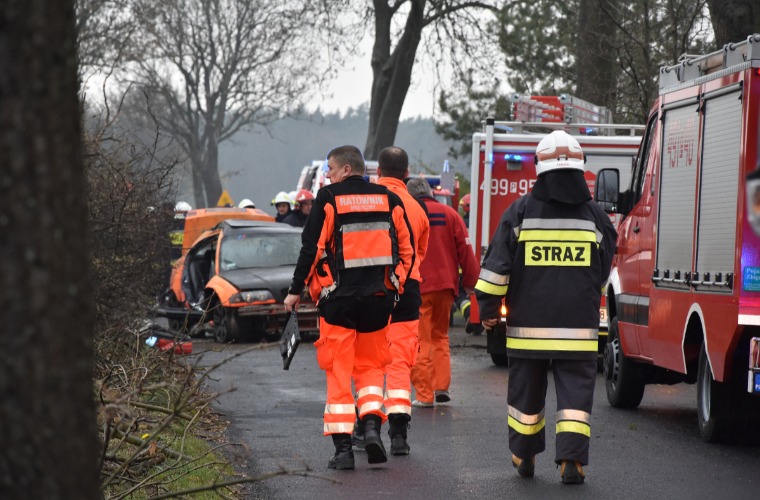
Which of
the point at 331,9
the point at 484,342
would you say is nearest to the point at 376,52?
the point at 331,9

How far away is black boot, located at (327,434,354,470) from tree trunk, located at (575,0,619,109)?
1474 centimetres

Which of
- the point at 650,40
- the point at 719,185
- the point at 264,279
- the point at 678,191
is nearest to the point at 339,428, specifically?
the point at 719,185

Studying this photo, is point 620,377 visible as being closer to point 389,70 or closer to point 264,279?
point 264,279

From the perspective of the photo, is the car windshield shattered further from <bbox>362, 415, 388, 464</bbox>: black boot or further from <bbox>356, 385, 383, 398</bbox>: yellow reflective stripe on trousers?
<bbox>362, 415, 388, 464</bbox>: black boot

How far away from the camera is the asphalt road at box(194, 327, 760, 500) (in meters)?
6.70

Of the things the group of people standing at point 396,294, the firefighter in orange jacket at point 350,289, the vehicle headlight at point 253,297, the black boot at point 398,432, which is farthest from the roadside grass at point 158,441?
the vehicle headlight at point 253,297

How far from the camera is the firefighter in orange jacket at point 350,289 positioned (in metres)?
7.33

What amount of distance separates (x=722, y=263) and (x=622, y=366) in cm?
257

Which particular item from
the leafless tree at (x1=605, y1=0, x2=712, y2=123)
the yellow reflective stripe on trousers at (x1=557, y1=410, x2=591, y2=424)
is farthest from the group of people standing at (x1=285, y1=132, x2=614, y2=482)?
the leafless tree at (x1=605, y1=0, x2=712, y2=123)

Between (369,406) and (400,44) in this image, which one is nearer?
(369,406)

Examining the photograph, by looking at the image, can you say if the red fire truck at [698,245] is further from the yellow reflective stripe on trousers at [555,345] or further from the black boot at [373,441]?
the black boot at [373,441]

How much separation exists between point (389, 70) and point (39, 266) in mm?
27732

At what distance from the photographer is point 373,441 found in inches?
289

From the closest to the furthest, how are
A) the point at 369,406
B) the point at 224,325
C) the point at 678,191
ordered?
1. the point at 369,406
2. the point at 678,191
3. the point at 224,325
